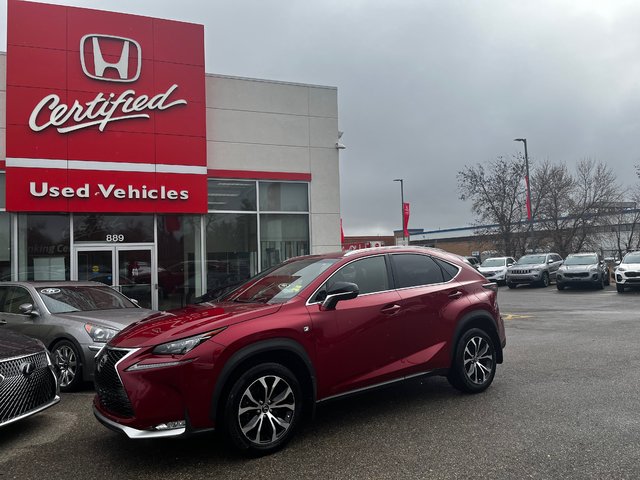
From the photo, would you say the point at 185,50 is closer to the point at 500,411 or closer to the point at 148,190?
the point at 148,190

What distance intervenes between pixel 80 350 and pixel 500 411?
5062 mm

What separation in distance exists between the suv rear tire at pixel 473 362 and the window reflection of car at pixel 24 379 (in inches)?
161

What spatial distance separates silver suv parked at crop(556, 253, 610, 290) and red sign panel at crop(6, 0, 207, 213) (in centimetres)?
1644

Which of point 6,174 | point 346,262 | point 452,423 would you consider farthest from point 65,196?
point 452,423

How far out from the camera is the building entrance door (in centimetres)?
1263

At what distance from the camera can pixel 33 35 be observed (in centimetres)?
1212

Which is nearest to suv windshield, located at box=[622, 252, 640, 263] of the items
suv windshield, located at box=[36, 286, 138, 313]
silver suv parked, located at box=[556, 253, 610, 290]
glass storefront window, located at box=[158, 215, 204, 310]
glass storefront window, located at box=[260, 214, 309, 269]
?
silver suv parked, located at box=[556, 253, 610, 290]

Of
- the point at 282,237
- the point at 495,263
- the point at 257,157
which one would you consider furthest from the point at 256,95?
the point at 495,263

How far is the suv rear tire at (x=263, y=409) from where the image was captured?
399 cm

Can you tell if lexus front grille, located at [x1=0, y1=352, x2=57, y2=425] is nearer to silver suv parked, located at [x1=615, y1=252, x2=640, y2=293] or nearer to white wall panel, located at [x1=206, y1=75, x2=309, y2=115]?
white wall panel, located at [x1=206, y1=75, x2=309, y2=115]

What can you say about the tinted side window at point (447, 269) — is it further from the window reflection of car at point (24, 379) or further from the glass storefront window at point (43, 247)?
the glass storefront window at point (43, 247)

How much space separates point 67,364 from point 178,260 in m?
6.99

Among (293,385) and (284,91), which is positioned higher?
(284,91)

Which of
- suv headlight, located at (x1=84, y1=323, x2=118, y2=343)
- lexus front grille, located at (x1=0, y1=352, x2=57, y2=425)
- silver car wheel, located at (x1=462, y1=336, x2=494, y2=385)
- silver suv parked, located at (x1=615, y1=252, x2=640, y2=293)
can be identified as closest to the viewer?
lexus front grille, located at (x1=0, y1=352, x2=57, y2=425)
